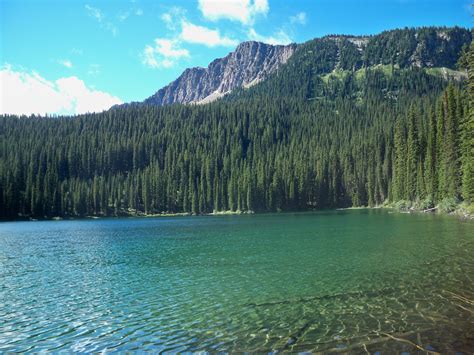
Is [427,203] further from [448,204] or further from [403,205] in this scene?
[403,205]


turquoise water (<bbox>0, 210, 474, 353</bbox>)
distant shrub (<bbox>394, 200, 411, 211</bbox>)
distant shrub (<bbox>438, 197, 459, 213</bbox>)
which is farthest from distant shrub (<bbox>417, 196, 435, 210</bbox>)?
turquoise water (<bbox>0, 210, 474, 353</bbox>)

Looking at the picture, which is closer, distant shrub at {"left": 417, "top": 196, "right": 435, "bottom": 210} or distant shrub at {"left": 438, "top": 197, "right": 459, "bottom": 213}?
distant shrub at {"left": 438, "top": 197, "right": 459, "bottom": 213}

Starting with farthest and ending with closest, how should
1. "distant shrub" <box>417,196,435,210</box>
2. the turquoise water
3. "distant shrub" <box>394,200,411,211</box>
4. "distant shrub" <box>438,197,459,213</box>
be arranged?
"distant shrub" <box>394,200,411,211</box> < "distant shrub" <box>417,196,435,210</box> < "distant shrub" <box>438,197,459,213</box> < the turquoise water

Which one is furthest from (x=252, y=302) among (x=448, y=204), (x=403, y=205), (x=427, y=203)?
(x=403, y=205)

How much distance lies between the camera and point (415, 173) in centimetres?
9594

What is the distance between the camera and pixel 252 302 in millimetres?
18516

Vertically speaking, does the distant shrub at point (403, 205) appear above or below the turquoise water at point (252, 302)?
above

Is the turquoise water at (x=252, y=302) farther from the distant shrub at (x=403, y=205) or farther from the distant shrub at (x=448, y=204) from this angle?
the distant shrub at (x=403, y=205)

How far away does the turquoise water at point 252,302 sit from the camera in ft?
43.7

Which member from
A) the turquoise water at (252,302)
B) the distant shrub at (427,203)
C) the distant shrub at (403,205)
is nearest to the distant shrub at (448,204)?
the distant shrub at (427,203)

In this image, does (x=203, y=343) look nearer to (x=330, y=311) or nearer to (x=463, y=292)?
(x=330, y=311)

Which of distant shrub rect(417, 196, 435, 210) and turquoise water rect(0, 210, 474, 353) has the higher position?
distant shrub rect(417, 196, 435, 210)

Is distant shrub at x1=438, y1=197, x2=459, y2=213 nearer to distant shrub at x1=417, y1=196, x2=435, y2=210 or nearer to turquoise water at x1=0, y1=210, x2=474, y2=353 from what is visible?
distant shrub at x1=417, y1=196, x2=435, y2=210

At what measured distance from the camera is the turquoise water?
13305mm
